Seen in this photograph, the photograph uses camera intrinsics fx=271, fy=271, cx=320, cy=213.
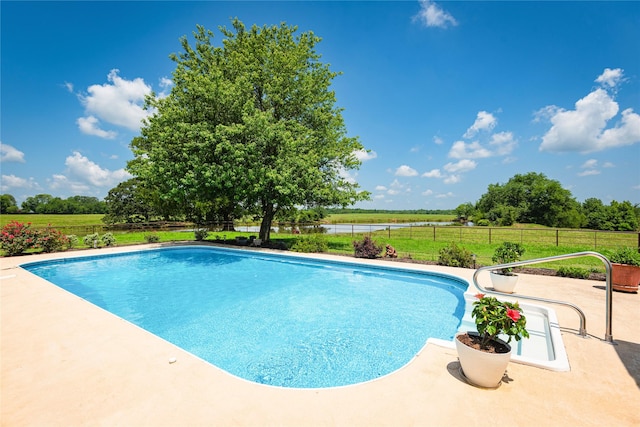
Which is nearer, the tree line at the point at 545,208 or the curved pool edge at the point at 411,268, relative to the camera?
the curved pool edge at the point at 411,268

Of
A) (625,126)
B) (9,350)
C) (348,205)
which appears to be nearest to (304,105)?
(348,205)

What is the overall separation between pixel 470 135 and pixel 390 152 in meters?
6.53

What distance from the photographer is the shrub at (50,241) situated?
12000mm

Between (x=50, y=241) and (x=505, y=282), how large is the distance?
690 inches

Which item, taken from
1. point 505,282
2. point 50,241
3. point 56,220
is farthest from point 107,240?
point 56,220

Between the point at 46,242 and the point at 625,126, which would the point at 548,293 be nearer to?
the point at 625,126

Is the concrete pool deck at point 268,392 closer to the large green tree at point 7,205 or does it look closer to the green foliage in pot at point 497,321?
the green foliage in pot at point 497,321

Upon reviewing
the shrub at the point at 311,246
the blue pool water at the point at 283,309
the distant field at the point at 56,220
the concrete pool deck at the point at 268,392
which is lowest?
the blue pool water at the point at 283,309

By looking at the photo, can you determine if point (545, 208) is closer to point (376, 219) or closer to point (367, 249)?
point (376, 219)

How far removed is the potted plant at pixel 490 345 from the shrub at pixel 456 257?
23.6ft

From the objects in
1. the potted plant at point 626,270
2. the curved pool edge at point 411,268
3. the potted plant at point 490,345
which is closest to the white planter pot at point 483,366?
the potted plant at point 490,345

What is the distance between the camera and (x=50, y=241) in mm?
12219

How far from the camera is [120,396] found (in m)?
2.60

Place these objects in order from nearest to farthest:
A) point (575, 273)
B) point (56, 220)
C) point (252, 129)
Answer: point (575, 273) < point (252, 129) < point (56, 220)
